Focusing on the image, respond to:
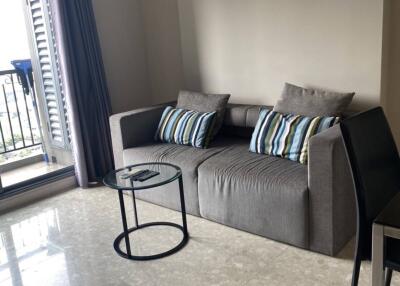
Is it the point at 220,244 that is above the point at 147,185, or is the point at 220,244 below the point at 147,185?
below

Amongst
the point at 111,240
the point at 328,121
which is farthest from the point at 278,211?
the point at 111,240

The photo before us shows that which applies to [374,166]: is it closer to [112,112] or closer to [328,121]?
[328,121]

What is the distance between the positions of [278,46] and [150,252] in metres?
1.85

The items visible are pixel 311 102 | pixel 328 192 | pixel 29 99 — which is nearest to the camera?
pixel 328 192

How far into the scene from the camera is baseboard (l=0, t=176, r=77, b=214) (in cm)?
356

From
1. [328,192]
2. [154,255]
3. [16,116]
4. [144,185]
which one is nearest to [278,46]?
[328,192]

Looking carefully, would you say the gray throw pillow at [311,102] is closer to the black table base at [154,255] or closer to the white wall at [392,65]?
the white wall at [392,65]

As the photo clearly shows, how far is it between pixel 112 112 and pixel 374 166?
9.50 ft

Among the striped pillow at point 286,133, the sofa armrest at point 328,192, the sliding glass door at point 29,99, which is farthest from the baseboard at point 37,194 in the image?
the sofa armrest at point 328,192

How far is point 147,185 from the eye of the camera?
2.52 meters

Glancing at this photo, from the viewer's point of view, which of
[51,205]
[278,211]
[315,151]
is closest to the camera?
[315,151]

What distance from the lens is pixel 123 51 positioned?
4219mm

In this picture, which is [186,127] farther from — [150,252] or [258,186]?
[150,252]

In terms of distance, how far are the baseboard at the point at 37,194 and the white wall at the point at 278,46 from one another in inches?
58.5
